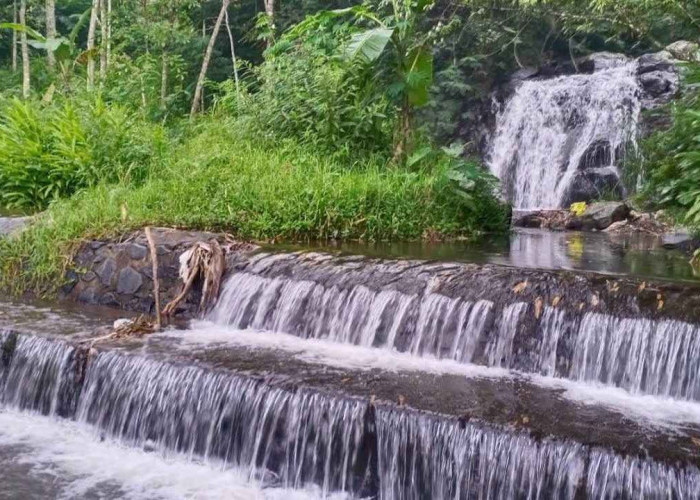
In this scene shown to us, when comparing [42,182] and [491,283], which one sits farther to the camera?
[42,182]

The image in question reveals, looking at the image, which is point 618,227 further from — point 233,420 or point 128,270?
point 233,420

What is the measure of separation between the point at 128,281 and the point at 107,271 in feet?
1.07

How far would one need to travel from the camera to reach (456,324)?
6492mm

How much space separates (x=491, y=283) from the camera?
6.65 m

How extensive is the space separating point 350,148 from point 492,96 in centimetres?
1219

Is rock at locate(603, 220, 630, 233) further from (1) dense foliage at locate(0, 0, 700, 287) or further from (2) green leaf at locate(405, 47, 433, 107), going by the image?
(2) green leaf at locate(405, 47, 433, 107)

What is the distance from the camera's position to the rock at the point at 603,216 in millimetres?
14156

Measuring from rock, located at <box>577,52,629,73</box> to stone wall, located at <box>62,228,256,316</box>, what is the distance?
16670 millimetres

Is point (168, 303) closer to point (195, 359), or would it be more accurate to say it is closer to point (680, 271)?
point (195, 359)

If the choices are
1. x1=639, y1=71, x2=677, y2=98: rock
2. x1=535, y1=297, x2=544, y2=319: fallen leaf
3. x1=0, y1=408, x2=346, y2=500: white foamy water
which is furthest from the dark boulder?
x1=0, y1=408, x2=346, y2=500: white foamy water

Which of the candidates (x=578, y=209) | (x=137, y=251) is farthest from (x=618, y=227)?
(x=137, y=251)

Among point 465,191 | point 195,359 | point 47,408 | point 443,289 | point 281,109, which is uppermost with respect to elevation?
point 281,109

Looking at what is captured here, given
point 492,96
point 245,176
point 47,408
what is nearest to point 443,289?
point 47,408

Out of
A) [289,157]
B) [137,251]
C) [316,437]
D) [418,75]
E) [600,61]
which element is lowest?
[316,437]
